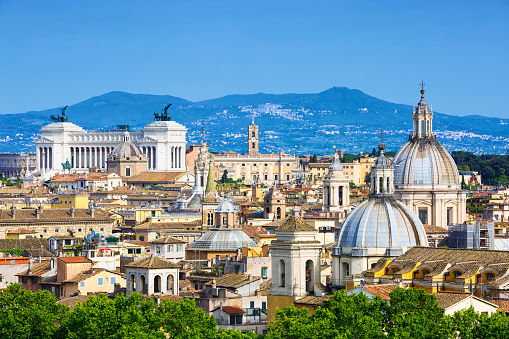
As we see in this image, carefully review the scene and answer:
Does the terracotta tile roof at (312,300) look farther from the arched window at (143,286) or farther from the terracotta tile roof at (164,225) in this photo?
the terracotta tile roof at (164,225)

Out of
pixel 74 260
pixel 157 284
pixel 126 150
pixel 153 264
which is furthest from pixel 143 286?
pixel 126 150

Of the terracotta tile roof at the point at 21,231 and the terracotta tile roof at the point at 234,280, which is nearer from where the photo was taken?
the terracotta tile roof at the point at 234,280

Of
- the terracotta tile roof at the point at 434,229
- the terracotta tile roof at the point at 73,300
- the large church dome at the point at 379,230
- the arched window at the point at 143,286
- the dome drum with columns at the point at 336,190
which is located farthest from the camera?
the dome drum with columns at the point at 336,190

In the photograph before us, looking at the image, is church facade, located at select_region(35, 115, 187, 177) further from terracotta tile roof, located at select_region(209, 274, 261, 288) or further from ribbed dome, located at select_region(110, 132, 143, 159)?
terracotta tile roof, located at select_region(209, 274, 261, 288)

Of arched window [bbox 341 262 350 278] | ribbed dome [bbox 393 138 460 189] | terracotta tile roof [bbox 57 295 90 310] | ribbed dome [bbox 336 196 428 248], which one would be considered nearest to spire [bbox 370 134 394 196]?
ribbed dome [bbox 336 196 428 248]

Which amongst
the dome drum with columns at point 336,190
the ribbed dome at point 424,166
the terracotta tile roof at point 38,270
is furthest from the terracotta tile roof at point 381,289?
the dome drum with columns at point 336,190

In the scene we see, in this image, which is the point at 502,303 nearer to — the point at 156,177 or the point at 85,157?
the point at 156,177

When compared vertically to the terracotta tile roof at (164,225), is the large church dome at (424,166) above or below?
above
